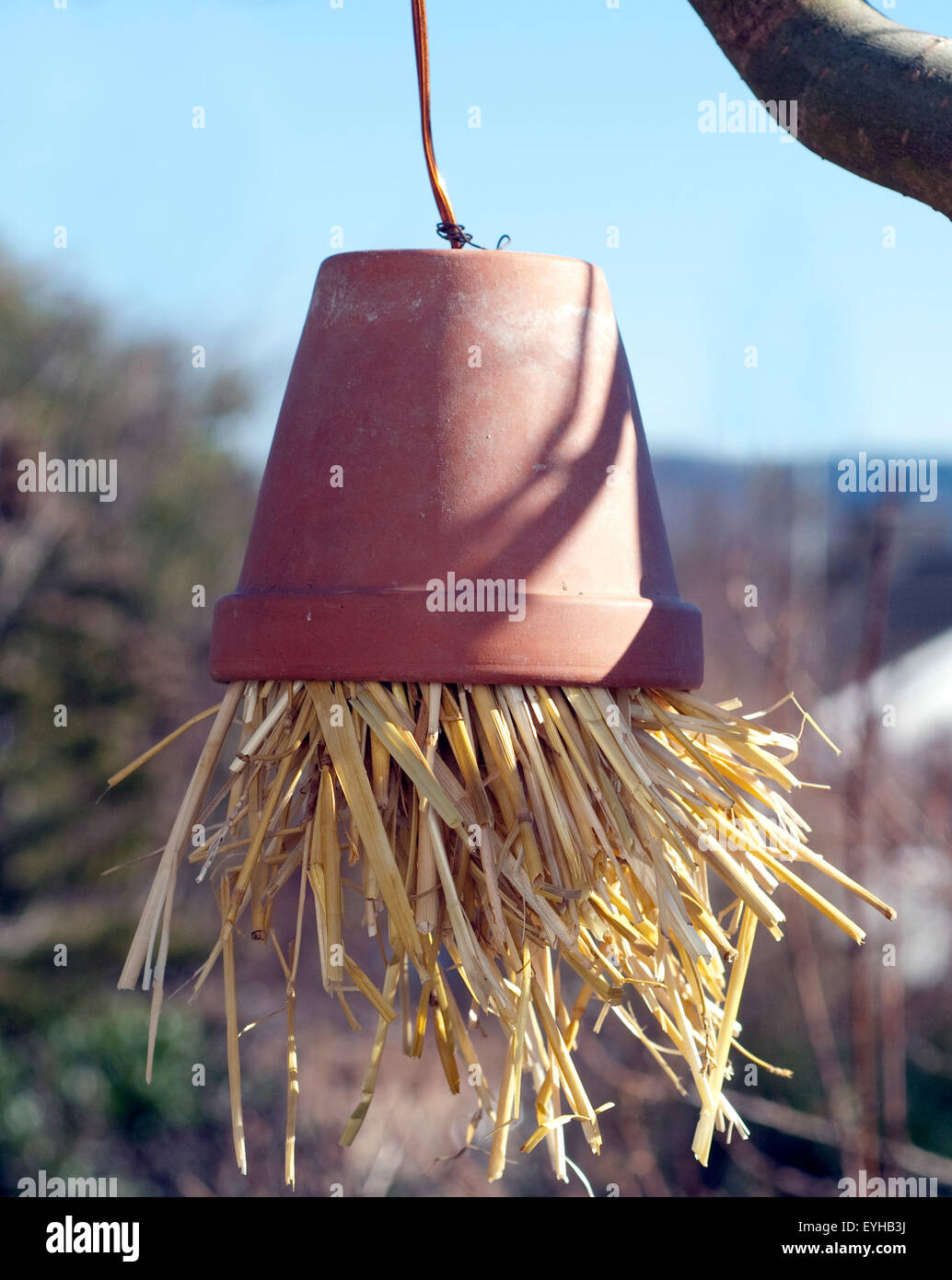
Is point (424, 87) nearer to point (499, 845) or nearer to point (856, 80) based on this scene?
point (856, 80)

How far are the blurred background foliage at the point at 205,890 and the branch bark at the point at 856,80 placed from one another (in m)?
2.31

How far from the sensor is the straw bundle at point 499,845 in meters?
0.96

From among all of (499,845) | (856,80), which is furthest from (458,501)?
(856,80)

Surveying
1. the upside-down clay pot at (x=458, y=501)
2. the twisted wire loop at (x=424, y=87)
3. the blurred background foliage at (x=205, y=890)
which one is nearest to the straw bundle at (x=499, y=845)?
the upside-down clay pot at (x=458, y=501)

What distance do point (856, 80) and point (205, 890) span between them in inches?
234

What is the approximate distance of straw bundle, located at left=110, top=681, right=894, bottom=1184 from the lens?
0.96 metres

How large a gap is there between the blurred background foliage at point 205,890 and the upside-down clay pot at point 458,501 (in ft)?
7.51

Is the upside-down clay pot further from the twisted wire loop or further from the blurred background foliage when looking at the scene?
the blurred background foliage

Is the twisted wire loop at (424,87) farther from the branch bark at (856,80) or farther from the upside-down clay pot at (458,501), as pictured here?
the branch bark at (856,80)

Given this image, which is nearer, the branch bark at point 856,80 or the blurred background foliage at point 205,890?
the branch bark at point 856,80

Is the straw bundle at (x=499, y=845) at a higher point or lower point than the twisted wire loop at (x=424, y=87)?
lower

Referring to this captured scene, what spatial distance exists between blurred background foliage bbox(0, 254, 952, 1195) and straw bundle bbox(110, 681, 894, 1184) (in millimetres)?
2224

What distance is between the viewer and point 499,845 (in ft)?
3.28

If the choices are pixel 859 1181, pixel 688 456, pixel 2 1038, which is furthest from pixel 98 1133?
pixel 688 456
